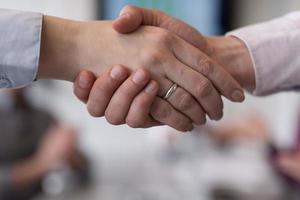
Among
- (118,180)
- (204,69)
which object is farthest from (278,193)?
(204,69)

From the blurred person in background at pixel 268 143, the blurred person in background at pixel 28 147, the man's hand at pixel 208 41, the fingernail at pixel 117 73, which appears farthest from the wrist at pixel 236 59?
the blurred person in background at pixel 28 147

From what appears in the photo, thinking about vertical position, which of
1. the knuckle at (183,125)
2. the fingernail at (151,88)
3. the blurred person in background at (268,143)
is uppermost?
the fingernail at (151,88)

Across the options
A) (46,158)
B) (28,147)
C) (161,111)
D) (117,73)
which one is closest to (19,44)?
(117,73)

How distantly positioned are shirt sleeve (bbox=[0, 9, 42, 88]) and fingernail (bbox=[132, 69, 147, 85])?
0.59 ft

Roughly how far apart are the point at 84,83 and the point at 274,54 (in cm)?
40

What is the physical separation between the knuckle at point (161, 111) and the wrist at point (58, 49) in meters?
0.17

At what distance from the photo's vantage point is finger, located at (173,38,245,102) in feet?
3.24

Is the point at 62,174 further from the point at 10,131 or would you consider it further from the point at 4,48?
the point at 4,48

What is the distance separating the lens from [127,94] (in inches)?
37.4

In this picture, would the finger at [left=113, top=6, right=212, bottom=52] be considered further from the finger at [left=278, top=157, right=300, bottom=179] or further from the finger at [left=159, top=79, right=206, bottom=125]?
the finger at [left=278, top=157, right=300, bottom=179]

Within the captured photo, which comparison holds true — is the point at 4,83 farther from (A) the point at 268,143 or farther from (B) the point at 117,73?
(A) the point at 268,143

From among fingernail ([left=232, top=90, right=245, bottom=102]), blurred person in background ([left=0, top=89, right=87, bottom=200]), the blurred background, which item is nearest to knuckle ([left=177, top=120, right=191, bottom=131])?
fingernail ([left=232, top=90, right=245, bottom=102])

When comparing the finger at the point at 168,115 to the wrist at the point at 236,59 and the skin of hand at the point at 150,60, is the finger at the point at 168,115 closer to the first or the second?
the skin of hand at the point at 150,60

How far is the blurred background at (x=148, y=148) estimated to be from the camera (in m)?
2.10
